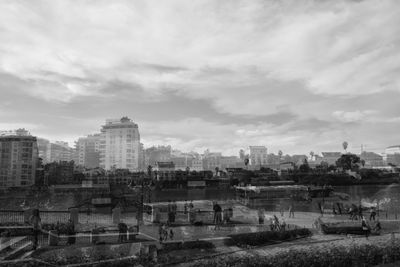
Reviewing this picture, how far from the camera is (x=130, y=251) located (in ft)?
61.6

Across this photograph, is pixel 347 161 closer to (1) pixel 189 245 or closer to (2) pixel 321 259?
(1) pixel 189 245

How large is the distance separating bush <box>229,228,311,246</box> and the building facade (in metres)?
135

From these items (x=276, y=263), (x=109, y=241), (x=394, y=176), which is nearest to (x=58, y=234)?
(x=109, y=241)

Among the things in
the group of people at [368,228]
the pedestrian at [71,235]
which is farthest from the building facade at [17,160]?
the group of people at [368,228]

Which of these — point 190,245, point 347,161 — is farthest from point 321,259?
point 347,161

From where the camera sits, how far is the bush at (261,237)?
21566mm

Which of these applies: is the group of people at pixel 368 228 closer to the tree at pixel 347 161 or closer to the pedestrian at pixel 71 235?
the pedestrian at pixel 71 235

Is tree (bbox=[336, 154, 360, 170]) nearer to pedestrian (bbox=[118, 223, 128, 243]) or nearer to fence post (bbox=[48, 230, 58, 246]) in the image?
pedestrian (bbox=[118, 223, 128, 243])

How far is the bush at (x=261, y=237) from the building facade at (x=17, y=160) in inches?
5331

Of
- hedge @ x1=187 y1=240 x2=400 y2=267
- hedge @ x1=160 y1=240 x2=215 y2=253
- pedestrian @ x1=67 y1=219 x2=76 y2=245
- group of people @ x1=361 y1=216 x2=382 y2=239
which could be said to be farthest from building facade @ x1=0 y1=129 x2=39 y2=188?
hedge @ x1=187 y1=240 x2=400 y2=267

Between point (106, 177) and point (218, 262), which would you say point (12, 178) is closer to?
point (106, 177)

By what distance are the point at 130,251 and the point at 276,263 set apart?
25.1 feet

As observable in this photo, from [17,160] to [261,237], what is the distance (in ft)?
461

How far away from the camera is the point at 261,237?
2212 cm
